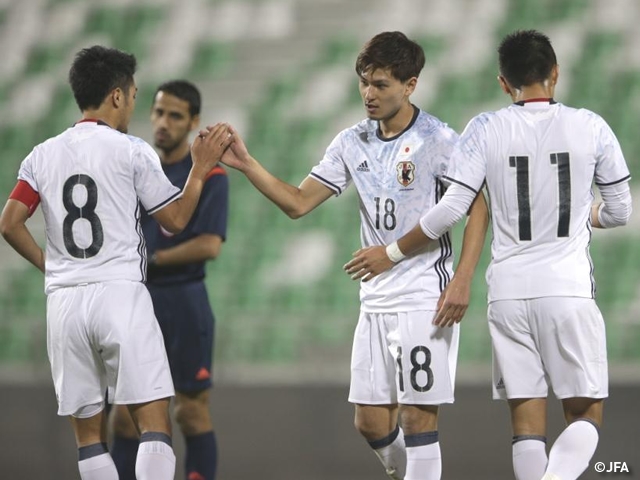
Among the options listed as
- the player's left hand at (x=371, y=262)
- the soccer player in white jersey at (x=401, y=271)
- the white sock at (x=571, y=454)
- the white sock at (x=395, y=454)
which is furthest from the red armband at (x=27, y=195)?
the white sock at (x=571, y=454)

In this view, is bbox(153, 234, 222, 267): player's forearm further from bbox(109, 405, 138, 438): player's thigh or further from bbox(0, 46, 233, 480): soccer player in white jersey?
bbox(0, 46, 233, 480): soccer player in white jersey

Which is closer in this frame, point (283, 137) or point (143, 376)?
point (143, 376)

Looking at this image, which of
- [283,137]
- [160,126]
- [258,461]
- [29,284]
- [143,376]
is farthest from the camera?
[283,137]

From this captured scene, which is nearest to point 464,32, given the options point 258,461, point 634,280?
point 634,280

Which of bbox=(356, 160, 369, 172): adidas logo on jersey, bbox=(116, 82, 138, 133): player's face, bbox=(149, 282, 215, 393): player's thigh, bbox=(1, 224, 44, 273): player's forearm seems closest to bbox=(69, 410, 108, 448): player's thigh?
bbox=(1, 224, 44, 273): player's forearm

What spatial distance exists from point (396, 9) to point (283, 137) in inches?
78.8

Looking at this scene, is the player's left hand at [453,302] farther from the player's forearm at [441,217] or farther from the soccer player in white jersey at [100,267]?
the soccer player in white jersey at [100,267]

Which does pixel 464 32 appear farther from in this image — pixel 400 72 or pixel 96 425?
pixel 96 425

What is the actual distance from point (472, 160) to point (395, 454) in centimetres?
128

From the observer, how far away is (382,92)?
4.14 metres

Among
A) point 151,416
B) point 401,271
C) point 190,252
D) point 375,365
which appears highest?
point 190,252

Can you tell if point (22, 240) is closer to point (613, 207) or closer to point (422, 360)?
point (422, 360)

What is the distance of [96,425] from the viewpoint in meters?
4.02

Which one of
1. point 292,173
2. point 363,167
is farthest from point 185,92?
point 292,173
